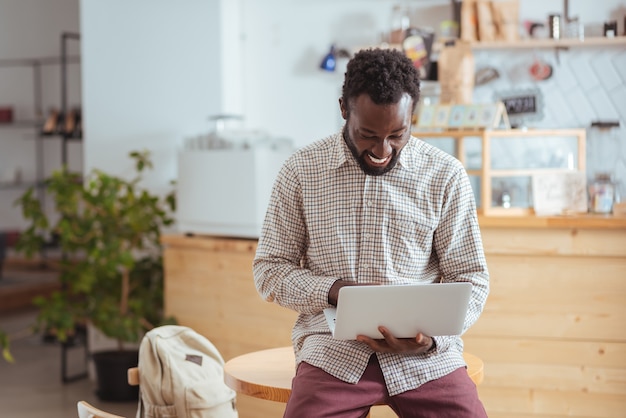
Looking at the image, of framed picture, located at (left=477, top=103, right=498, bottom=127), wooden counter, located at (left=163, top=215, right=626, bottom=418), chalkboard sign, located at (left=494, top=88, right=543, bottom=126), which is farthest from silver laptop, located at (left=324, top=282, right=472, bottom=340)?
chalkboard sign, located at (left=494, top=88, right=543, bottom=126)

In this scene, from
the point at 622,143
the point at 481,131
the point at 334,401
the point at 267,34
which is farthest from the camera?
the point at 267,34

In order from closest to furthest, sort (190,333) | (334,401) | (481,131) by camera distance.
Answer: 1. (334,401)
2. (190,333)
3. (481,131)

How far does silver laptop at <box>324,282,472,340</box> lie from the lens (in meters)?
1.80

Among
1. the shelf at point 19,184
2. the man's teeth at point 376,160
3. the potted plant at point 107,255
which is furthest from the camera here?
the shelf at point 19,184

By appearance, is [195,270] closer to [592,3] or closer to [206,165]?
[206,165]

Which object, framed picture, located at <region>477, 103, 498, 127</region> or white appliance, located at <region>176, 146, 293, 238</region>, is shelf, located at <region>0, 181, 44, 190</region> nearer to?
white appliance, located at <region>176, 146, 293, 238</region>

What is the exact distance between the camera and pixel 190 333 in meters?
2.74

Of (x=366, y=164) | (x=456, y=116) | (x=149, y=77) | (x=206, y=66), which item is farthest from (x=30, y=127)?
(x=366, y=164)

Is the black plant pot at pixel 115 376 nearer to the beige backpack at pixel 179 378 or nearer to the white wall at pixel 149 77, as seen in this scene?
the white wall at pixel 149 77

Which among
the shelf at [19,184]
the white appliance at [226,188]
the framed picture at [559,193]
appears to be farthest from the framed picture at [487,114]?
the shelf at [19,184]

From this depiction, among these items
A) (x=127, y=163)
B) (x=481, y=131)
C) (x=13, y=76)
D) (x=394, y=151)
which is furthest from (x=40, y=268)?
(x=394, y=151)

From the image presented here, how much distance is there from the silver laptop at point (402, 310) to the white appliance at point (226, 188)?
6.37 feet

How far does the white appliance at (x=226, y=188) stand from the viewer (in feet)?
12.4

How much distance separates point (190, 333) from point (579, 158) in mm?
1817
